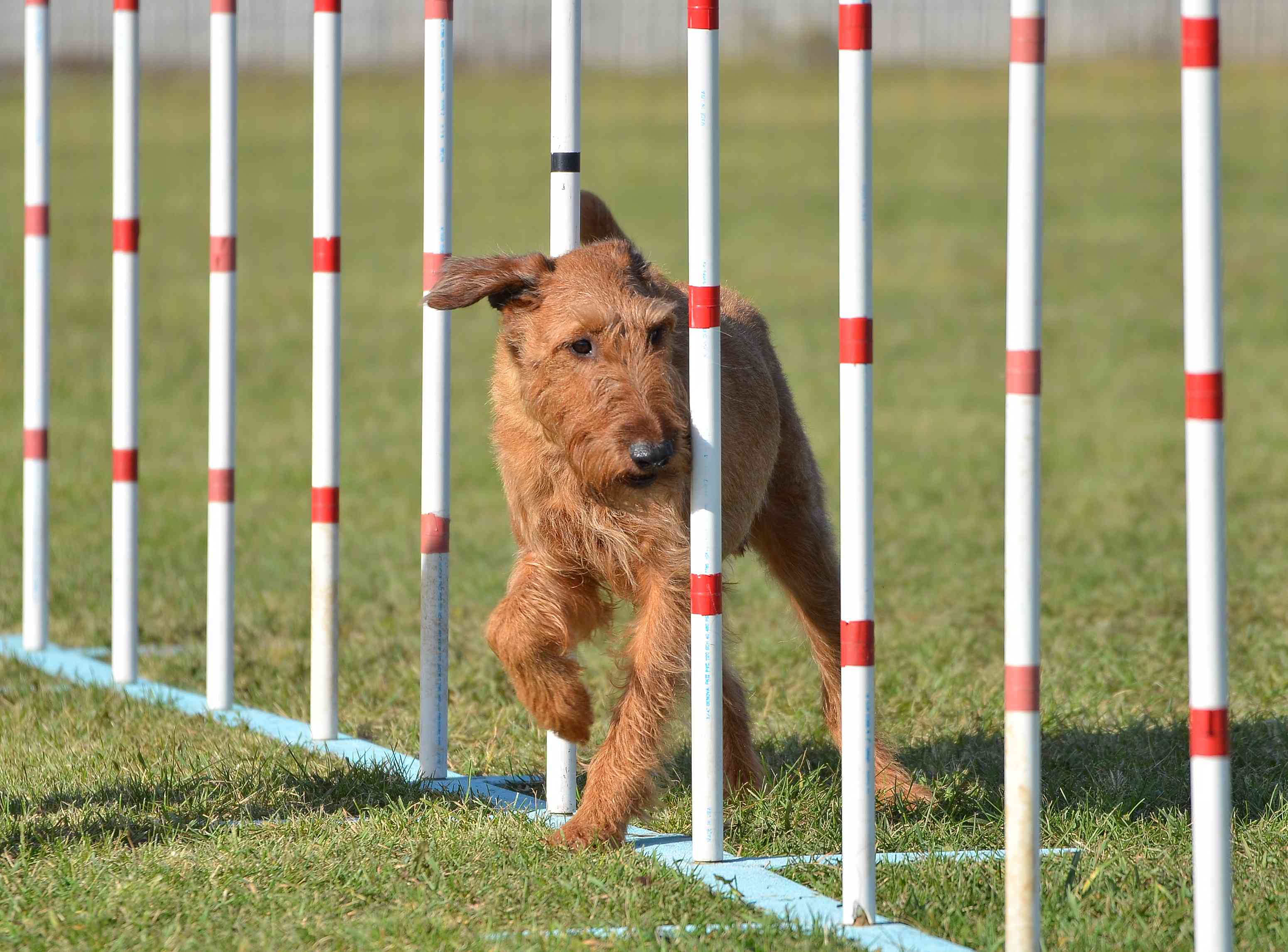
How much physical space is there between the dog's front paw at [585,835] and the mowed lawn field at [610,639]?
5 centimetres

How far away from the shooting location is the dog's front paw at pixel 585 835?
4.21 metres

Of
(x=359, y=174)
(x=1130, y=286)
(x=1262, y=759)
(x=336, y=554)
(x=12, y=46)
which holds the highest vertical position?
(x=12, y=46)

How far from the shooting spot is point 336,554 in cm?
545

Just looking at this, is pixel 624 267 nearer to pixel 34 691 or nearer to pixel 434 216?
pixel 434 216

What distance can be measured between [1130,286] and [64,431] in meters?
11.5

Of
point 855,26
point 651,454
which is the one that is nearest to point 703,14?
point 855,26

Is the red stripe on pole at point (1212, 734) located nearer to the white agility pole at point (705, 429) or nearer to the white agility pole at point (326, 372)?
the white agility pole at point (705, 429)

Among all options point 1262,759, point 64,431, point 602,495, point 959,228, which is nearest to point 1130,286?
point 959,228

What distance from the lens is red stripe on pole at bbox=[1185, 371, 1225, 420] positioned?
10.6 feet

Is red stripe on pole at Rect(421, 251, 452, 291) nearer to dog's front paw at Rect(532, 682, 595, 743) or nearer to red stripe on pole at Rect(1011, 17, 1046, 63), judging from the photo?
dog's front paw at Rect(532, 682, 595, 743)

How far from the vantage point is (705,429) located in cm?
409

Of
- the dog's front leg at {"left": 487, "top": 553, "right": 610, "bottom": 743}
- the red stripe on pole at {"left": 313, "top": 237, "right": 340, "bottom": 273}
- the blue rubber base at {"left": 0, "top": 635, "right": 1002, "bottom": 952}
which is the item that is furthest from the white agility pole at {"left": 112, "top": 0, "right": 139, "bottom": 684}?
the dog's front leg at {"left": 487, "top": 553, "right": 610, "bottom": 743}

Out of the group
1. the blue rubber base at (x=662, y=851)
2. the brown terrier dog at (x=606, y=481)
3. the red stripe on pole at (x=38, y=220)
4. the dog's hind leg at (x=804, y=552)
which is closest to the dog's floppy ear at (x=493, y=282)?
the brown terrier dog at (x=606, y=481)

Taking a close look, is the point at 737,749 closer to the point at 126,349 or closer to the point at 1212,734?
the point at 1212,734
